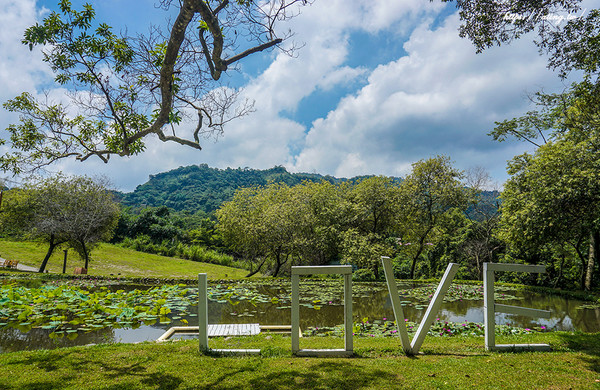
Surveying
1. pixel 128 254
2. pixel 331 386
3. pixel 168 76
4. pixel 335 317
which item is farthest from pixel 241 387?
pixel 128 254

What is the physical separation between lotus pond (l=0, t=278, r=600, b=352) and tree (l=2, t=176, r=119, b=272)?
17.6 ft

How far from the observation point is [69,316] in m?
7.64

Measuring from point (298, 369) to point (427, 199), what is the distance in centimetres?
1759

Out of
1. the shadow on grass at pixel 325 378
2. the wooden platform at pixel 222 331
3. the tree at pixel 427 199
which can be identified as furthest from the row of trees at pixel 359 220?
the shadow on grass at pixel 325 378

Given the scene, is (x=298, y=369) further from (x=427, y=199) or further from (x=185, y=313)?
(x=427, y=199)

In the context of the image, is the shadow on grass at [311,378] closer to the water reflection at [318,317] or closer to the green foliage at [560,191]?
the water reflection at [318,317]

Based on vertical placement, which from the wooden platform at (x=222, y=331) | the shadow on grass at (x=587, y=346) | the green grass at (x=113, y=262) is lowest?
the green grass at (x=113, y=262)

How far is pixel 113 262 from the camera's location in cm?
2388

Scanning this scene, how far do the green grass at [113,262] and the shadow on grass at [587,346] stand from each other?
1802 cm

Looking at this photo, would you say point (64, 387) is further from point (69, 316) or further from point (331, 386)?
point (69, 316)

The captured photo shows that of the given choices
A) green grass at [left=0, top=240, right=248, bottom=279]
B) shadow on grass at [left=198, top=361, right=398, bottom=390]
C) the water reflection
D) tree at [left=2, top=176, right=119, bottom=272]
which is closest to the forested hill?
green grass at [left=0, top=240, right=248, bottom=279]

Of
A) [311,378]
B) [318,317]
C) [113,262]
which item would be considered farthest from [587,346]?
[113,262]

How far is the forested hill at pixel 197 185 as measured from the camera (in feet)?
198

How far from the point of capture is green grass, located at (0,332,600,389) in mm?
3102
